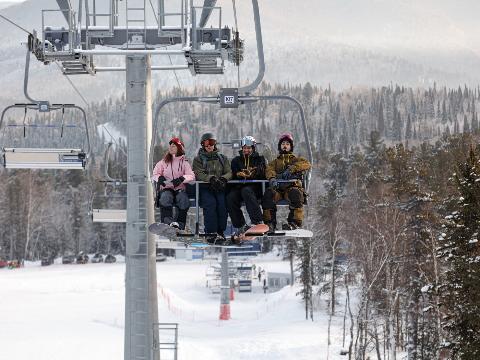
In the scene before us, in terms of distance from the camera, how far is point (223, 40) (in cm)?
1133

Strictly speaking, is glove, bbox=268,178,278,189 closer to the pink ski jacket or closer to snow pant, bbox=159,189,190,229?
the pink ski jacket

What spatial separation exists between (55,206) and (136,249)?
80.4 m

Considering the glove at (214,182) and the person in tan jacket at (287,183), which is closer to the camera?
the glove at (214,182)

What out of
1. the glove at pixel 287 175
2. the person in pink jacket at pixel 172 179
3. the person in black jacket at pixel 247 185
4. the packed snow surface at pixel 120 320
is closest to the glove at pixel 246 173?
the person in black jacket at pixel 247 185

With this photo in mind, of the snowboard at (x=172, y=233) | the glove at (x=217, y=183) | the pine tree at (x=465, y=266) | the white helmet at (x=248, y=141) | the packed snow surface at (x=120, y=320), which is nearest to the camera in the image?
the snowboard at (x=172, y=233)

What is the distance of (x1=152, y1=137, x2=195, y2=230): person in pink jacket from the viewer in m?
10.7

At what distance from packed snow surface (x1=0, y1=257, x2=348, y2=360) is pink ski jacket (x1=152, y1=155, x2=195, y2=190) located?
18.1 metres

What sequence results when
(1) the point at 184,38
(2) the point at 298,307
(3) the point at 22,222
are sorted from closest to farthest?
(1) the point at 184,38 < (2) the point at 298,307 < (3) the point at 22,222

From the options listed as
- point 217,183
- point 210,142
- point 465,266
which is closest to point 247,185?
point 217,183

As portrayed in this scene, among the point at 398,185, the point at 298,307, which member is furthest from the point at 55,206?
the point at 398,185

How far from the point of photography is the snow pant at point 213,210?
10.9 m

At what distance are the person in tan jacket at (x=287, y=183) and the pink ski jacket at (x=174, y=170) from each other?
1071 millimetres

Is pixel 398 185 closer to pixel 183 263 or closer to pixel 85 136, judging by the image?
pixel 85 136

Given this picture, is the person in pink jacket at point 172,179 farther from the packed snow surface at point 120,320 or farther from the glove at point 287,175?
the packed snow surface at point 120,320
